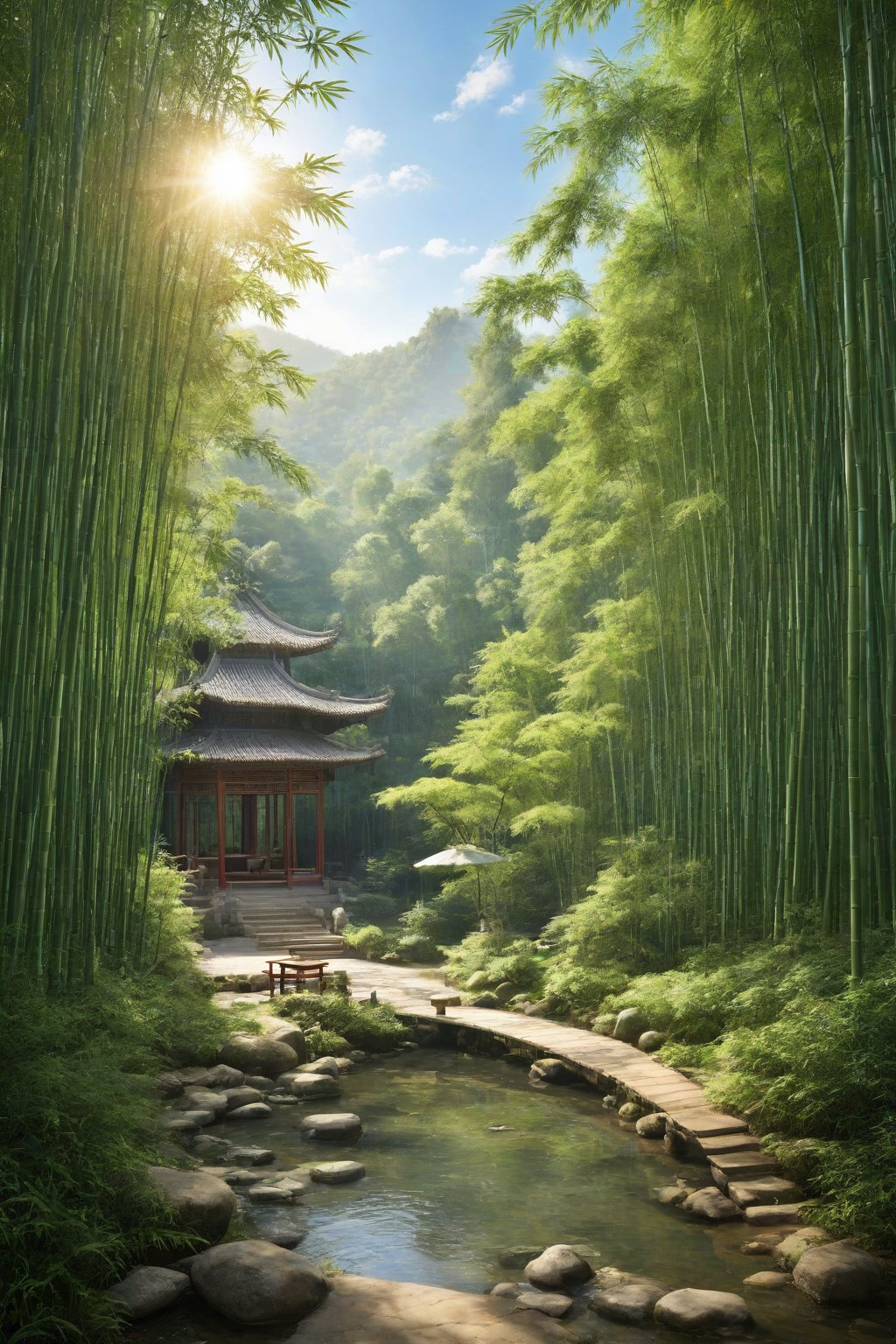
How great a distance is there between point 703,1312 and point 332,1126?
8.66 ft

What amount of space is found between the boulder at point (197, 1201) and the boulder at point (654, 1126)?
2.28 meters

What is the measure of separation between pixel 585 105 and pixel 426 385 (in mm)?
50594

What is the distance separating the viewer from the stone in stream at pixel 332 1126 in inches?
206

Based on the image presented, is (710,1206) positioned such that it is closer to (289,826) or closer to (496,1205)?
A: (496,1205)

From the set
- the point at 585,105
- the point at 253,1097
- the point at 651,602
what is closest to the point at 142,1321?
the point at 253,1097

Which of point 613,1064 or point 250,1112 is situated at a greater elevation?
A: point 613,1064

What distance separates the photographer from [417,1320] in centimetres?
293

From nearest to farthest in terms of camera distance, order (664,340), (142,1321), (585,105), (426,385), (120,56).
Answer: (142,1321)
(120,56)
(585,105)
(664,340)
(426,385)

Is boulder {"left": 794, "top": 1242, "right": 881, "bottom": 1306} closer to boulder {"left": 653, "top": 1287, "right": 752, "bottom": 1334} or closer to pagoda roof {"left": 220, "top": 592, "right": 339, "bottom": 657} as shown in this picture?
boulder {"left": 653, "top": 1287, "right": 752, "bottom": 1334}

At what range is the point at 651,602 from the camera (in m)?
7.78

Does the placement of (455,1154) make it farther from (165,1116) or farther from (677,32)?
(677,32)

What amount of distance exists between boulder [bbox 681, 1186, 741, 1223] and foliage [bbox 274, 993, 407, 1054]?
144 inches

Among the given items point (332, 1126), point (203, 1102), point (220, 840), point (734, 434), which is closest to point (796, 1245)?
point (332, 1126)

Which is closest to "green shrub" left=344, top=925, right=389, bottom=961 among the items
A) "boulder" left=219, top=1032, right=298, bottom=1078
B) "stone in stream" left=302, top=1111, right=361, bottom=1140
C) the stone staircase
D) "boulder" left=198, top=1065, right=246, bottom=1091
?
the stone staircase
